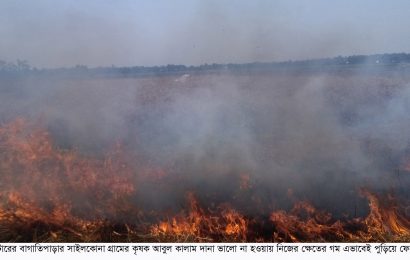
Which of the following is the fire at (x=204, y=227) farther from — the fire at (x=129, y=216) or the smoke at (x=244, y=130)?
the smoke at (x=244, y=130)

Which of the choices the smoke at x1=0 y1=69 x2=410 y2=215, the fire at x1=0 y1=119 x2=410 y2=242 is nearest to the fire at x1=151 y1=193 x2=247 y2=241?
the fire at x1=0 y1=119 x2=410 y2=242

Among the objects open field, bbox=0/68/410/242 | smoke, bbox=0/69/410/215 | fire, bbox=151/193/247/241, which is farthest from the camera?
smoke, bbox=0/69/410/215

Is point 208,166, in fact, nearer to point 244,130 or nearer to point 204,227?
point 204,227

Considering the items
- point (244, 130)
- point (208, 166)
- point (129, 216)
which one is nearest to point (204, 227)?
point (129, 216)

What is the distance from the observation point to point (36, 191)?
22.6 ft

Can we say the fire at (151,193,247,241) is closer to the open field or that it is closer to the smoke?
the open field

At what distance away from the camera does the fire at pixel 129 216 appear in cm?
618

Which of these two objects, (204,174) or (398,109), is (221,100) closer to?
(204,174)

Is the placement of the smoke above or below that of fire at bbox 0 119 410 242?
above

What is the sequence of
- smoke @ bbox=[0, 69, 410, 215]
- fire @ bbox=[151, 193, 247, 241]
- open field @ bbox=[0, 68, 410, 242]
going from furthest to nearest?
smoke @ bbox=[0, 69, 410, 215], open field @ bbox=[0, 68, 410, 242], fire @ bbox=[151, 193, 247, 241]

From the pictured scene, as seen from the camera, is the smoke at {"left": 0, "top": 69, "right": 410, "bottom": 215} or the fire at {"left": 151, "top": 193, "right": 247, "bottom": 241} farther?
the smoke at {"left": 0, "top": 69, "right": 410, "bottom": 215}

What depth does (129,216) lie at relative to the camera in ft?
21.6

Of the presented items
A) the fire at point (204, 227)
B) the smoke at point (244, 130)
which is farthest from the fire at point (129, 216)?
the smoke at point (244, 130)

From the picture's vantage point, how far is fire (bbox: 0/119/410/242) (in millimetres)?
6184
